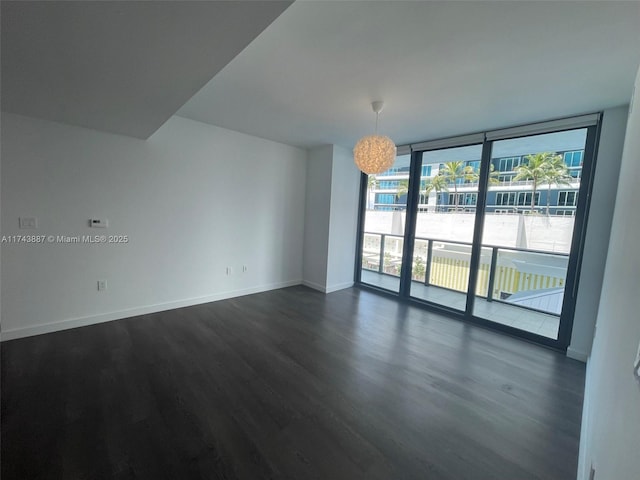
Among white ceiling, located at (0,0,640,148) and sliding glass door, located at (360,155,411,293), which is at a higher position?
white ceiling, located at (0,0,640,148)

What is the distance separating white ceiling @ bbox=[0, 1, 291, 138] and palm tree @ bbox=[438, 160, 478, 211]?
134 inches

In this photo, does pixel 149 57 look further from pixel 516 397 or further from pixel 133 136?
pixel 516 397

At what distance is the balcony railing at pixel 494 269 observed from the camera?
319 centimetres

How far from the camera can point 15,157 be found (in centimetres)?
248

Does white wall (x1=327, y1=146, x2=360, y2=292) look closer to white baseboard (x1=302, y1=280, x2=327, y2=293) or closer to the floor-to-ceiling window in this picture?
white baseboard (x1=302, y1=280, x2=327, y2=293)

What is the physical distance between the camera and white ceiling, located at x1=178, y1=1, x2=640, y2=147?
1.47m

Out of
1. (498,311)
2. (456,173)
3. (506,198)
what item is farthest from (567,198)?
(498,311)

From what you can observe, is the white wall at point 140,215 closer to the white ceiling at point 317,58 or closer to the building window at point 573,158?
the white ceiling at point 317,58

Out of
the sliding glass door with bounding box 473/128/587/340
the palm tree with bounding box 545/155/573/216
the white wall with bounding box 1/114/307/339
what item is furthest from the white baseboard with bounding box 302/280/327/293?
the palm tree with bounding box 545/155/573/216

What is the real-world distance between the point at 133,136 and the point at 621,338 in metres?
4.22

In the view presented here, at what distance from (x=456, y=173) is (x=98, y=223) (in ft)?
15.1

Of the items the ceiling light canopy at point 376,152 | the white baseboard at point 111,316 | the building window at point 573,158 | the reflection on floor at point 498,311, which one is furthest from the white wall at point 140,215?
the building window at point 573,158

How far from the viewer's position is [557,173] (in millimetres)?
2973

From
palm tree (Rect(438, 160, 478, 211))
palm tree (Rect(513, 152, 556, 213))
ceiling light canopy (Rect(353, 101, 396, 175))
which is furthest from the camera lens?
palm tree (Rect(438, 160, 478, 211))
